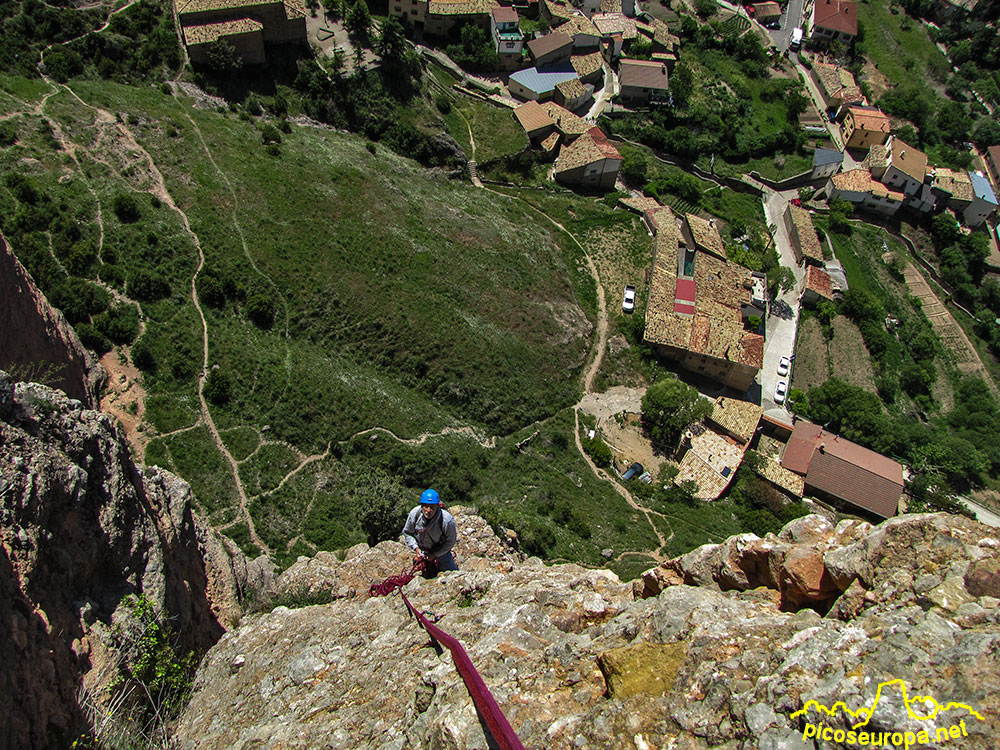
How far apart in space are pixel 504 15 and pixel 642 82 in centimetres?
2714

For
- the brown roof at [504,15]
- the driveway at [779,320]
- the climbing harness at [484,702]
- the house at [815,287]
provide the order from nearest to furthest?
the climbing harness at [484,702] → the driveway at [779,320] → the house at [815,287] → the brown roof at [504,15]

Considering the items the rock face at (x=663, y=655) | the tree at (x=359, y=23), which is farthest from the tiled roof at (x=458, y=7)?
the rock face at (x=663, y=655)

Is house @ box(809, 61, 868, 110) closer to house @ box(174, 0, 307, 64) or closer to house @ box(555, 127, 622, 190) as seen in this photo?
house @ box(555, 127, 622, 190)

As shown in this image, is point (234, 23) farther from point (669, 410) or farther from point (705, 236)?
point (669, 410)

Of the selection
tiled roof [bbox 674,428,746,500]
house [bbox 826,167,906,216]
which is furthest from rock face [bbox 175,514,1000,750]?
house [bbox 826,167,906,216]

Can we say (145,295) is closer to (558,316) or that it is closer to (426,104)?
(558,316)

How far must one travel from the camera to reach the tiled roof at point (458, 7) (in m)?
95.5

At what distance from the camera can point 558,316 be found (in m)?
64.6

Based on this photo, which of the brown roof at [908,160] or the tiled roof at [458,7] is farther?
the brown roof at [908,160]

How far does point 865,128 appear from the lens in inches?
4193

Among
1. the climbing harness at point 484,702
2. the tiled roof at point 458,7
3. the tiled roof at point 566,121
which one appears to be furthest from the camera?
the tiled roof at point 458,7

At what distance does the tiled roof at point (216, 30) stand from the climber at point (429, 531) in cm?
7073

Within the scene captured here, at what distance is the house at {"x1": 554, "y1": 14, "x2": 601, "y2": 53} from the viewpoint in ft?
348

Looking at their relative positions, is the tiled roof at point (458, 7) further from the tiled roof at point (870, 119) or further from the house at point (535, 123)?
the tiled roof at point (870, 119)
